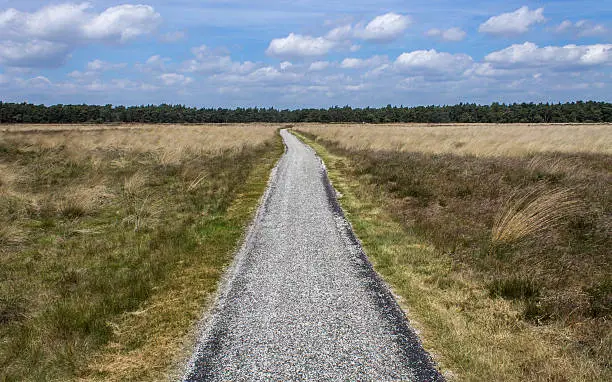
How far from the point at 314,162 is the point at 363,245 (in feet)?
50.3

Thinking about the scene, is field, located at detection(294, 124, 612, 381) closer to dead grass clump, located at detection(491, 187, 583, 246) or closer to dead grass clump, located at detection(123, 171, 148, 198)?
dead grass clump, located at detection(491, 187, 583, 246)

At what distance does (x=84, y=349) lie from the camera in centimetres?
479

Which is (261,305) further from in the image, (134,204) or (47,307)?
(134,204)

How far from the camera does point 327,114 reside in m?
138

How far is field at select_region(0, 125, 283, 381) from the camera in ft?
15.6

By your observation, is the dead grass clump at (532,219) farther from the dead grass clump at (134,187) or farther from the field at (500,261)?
the dead grass clump at (134,187)

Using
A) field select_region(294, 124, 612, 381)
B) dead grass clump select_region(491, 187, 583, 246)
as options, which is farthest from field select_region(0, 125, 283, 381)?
dead grass clump select_region(491, 187, 583, 246)

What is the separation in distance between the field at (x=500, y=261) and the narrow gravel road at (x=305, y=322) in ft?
1.37

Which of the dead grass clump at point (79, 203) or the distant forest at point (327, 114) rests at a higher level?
the distant forest at point (327, 114)

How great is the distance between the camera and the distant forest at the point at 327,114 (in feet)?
344

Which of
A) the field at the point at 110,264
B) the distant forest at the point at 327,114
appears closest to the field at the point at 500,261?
the field at the point at 110,264

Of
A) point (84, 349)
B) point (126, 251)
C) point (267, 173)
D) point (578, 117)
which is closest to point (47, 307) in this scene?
point (84, 349)

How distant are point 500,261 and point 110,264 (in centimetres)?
770

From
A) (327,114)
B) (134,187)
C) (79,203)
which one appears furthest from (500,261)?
(327,114)
